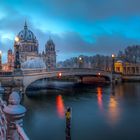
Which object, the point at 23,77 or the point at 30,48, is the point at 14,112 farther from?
the point at 30,48

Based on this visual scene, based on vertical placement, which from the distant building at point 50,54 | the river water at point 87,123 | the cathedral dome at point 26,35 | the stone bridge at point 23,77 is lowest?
the river water at point 87,123

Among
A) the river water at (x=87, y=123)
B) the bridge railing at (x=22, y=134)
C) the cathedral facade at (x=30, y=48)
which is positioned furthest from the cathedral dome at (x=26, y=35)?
the bridge railing at (x=22, y=134)

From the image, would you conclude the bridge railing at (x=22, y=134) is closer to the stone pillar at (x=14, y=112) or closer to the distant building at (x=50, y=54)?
the stone pillar at (x=14, y=112)

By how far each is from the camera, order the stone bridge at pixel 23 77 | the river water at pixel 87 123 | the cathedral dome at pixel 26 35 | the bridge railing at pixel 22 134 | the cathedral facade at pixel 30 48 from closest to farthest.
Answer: the bridge railing at pixel 22 134
the river water at pixel 87 123
the stone bridge at pixel 23 77
the cathedral facade at pixel 30 48
the cathedral dome at pixel 26 35

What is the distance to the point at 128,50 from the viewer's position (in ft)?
488

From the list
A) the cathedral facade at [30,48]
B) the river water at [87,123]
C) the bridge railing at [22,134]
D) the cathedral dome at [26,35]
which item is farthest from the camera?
the cathedral dome at [26,35]

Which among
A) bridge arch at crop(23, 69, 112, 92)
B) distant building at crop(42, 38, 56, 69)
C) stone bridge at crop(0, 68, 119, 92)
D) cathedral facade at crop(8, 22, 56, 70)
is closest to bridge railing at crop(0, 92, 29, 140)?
stone bridge at crop(0, 68, 119, 92)

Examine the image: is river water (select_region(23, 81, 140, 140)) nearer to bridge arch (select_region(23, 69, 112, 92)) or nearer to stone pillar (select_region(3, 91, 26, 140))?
bridge arch (select_region(23, 69, 112, 92))

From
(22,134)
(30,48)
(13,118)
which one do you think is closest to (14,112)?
(13,118)

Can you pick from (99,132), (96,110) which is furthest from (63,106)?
(99,132)

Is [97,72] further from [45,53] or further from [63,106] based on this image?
[45,53]

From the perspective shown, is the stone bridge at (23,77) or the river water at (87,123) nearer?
the river water at (87,123)

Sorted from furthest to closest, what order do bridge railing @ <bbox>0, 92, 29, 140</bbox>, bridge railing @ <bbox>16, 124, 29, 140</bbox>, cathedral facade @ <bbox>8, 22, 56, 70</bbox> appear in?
1. cathedral facade @ <bbox>8, 22, 56, 70</bbox>
2. bridge railing @ <bbox>0, 92, 29, 140</bbox>
3. bridge railing @ <bbox>16, 124, 29, 140</bbox>

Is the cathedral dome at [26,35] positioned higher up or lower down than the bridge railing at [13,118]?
higher up
